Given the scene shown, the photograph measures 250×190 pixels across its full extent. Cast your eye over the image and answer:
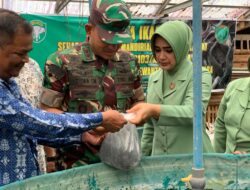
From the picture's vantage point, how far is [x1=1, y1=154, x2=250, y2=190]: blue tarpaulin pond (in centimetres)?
186

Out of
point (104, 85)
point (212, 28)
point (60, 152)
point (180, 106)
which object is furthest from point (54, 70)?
point (212, 28)

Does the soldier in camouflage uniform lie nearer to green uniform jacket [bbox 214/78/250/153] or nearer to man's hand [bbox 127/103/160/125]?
man's hand [bbox 127/103/160/125]

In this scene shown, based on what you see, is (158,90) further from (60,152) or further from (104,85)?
(60,152)

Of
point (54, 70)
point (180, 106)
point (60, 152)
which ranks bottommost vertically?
point (60, 152)

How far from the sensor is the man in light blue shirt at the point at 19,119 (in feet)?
5.03

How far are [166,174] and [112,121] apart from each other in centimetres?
43

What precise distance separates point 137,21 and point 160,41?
4.48 metres

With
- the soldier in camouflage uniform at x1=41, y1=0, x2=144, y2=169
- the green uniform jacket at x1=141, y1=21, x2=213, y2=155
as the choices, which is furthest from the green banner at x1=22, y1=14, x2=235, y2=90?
the soldier in camouflage uniform at x1=41, y1=0, x2=144, y2=169

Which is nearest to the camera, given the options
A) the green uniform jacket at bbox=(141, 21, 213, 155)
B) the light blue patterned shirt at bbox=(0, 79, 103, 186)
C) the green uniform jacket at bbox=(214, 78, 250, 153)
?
the light blue patterned shirt at bbox=(0, 79, 103, 186)

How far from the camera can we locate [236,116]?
8.05ft

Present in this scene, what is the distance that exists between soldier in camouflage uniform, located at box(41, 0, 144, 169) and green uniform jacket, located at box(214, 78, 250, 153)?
70cm

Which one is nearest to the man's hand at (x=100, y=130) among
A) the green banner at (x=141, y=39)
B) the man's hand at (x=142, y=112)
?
the man's hand at (x=142, y=112)

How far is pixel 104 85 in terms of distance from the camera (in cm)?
197

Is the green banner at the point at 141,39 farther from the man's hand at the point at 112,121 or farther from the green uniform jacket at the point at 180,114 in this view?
the man's hand at the point at 112,121
